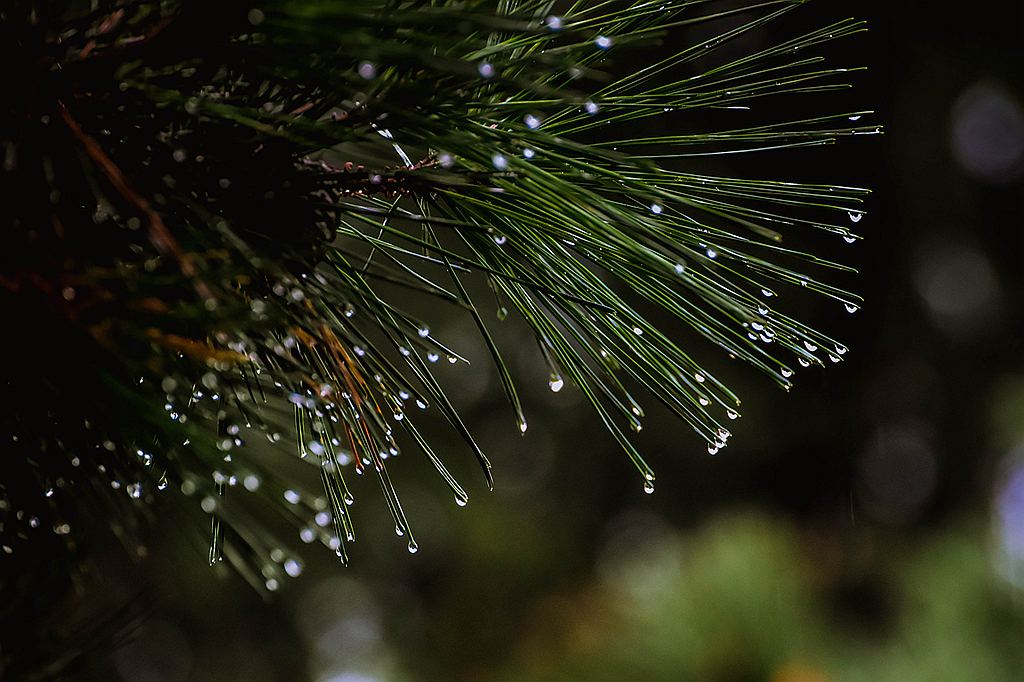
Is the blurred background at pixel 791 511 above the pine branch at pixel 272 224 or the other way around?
the other way around

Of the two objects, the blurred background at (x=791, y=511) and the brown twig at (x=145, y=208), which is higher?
the brown twig at (x=145, y=208)

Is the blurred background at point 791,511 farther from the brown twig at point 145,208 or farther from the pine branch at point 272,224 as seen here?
the brown twig at point 145,208

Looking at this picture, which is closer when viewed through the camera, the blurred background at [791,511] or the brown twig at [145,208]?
the brown twig at [145,208]

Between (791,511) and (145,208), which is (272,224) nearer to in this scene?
(145,208)

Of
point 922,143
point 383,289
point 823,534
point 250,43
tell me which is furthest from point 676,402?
point 383,289

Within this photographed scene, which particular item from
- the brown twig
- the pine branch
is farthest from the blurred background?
the brown twig

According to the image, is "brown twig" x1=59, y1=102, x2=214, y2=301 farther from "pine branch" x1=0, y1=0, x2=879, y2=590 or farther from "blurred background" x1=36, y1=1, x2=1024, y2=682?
"blurred background" x1=36, y1=1, x2=1024, y2=682

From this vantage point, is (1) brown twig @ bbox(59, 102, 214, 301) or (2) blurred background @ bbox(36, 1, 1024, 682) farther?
(2) blurred background @ bbox(36, 1, 1024, 682)

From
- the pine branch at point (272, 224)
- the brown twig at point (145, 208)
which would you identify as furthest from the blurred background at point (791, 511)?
the brown twig at point (145, 208)
